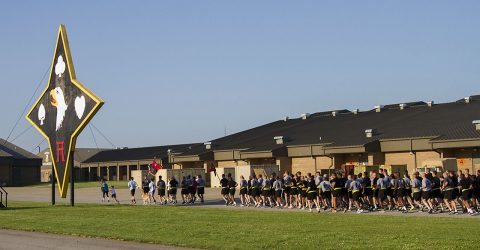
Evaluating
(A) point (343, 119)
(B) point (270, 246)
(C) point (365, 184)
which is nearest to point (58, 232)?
(B) point (270, 246)

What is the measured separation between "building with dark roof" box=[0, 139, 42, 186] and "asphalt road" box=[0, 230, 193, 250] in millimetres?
66512

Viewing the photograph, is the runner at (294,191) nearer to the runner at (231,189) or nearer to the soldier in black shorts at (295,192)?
the soldier in black shorts at (295,192)

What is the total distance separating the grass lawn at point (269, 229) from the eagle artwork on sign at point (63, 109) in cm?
959

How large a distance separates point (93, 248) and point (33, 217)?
12198mm

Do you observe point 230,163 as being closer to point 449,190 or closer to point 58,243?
point 449,190

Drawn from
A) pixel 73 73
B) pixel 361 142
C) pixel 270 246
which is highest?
pixel 73 73

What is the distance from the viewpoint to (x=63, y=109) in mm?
36500

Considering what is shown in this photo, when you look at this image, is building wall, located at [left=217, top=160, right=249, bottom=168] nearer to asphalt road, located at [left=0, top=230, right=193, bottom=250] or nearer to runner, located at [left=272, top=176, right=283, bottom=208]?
runner, located at [left=272, top=176, right=283, bottom=208]

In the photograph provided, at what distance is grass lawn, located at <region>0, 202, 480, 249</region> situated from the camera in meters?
15.3

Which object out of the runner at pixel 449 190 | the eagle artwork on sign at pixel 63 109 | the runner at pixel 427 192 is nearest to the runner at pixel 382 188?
the runner at pixel 427 192

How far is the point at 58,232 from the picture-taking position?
2011cm

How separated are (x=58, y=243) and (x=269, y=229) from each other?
599 centimetres

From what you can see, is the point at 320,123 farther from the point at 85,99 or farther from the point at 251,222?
the point at 251,222

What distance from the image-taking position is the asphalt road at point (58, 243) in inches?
631
